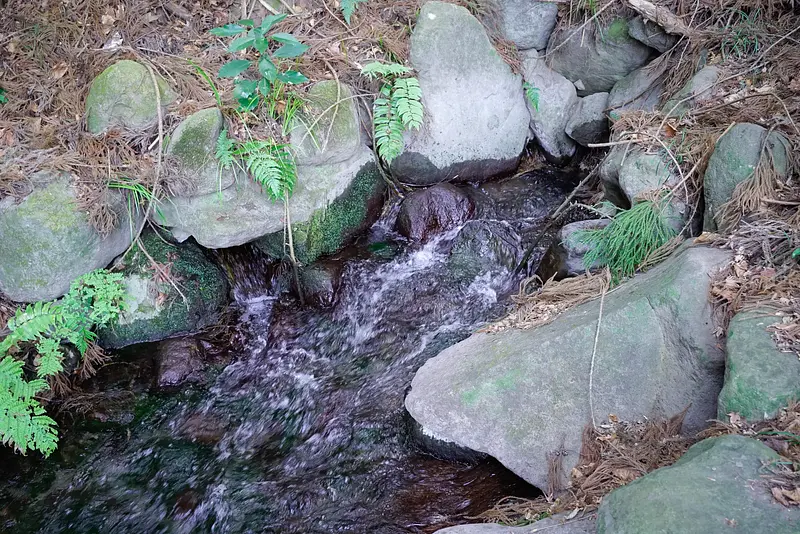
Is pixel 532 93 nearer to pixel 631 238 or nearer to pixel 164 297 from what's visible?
pixel 631 238

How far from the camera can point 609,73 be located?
5699mm

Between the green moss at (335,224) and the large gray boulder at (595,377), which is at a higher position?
the green moss at (335,224)

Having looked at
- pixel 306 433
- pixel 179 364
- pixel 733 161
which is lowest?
pixel 306 433

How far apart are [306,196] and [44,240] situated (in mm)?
2074

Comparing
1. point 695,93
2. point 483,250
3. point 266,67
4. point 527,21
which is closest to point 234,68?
point 266,67

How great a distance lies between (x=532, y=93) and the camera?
5.81 metres

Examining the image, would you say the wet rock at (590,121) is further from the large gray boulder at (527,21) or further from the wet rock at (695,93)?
the wet rock at (695,93)

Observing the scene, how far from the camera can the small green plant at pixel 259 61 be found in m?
3.91

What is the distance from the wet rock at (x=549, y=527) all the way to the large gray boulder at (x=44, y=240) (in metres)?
3.52

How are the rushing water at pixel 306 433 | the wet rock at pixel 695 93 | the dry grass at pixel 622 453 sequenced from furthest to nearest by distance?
the wet rock at pixel 695 93
the rushing water at pixel 306 433
the dry grass at pixel 622 453

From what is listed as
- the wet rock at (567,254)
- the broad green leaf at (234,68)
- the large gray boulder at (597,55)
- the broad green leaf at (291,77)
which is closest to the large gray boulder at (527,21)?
the large gray boulder at (597,55)

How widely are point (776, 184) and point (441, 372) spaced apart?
2424 millimetres

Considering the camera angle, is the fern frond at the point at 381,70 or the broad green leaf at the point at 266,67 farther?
the fern frond at the point at 381,70

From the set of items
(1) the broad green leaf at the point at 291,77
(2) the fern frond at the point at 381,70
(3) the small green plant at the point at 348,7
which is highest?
(3) the small green plant at the point at 348,7
